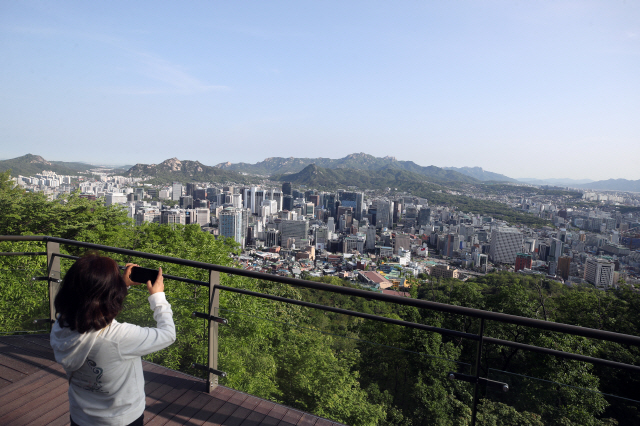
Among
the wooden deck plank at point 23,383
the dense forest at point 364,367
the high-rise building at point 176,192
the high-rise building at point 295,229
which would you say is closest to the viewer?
the dense forest at point 364,367

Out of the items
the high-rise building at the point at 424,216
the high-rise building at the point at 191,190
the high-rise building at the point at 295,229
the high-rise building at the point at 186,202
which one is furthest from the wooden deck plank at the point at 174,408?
the high-rise building at the point at 191,190

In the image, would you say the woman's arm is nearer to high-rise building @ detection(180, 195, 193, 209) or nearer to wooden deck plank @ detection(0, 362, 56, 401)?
wooden deck plank @ detection(0, 362, 56, 401)

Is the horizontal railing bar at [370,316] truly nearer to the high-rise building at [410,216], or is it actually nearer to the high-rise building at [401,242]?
the high-rise building at [401,242]

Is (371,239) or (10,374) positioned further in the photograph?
(371,239)

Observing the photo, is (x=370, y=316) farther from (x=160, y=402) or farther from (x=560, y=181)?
(x=560, y=181)

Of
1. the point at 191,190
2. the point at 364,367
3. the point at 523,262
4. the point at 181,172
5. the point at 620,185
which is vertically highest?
the point at 620,185

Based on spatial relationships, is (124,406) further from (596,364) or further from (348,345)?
(596,364)

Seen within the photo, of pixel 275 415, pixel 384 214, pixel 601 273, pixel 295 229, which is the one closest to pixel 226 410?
pixel 275 415
